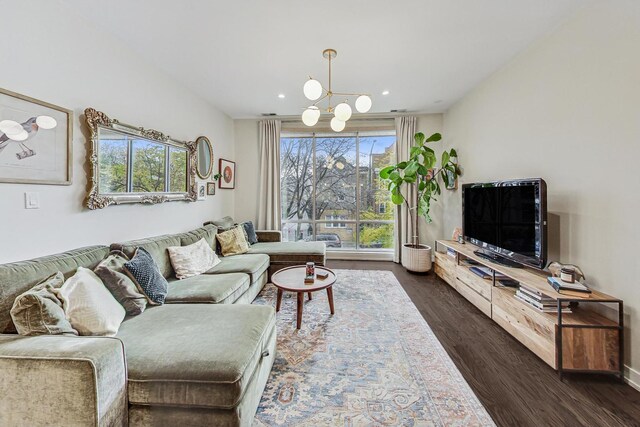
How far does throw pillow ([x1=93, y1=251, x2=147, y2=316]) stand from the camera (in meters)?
1.76

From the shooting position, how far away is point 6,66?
1.63 m

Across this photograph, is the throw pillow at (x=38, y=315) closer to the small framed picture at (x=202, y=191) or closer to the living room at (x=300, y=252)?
the living room at (x=300, y=252)

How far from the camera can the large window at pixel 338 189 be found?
500 cm

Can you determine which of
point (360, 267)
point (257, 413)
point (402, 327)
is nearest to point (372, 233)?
point (360, 267)

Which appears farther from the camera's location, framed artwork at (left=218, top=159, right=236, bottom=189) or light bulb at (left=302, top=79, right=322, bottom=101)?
framed artwork at (left=218, top=159, right=236, bottom=189)

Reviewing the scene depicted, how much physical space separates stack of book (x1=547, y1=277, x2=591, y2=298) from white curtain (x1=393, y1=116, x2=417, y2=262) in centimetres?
280

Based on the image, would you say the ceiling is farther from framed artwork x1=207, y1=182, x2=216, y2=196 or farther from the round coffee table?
the round coffee table

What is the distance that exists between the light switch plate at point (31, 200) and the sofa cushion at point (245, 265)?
1488 mm

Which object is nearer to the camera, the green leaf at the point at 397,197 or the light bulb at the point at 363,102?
the light bulb at the point at 363,102

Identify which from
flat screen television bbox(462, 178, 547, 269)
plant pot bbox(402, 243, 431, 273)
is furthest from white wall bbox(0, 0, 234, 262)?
flat screen television bbox(462, 178, 547, 269)

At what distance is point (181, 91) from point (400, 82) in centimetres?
299

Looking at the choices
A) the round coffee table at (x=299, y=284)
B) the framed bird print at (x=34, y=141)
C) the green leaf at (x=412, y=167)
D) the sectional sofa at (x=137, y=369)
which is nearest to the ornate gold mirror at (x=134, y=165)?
the framed bird print at (x=34, y=141)

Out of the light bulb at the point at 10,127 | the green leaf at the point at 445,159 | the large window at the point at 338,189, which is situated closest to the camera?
the light bulb at the point at 10,127

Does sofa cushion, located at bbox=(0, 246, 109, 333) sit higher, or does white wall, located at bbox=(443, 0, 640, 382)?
white wall, located at bbox=(443, 0, 640, 382)
